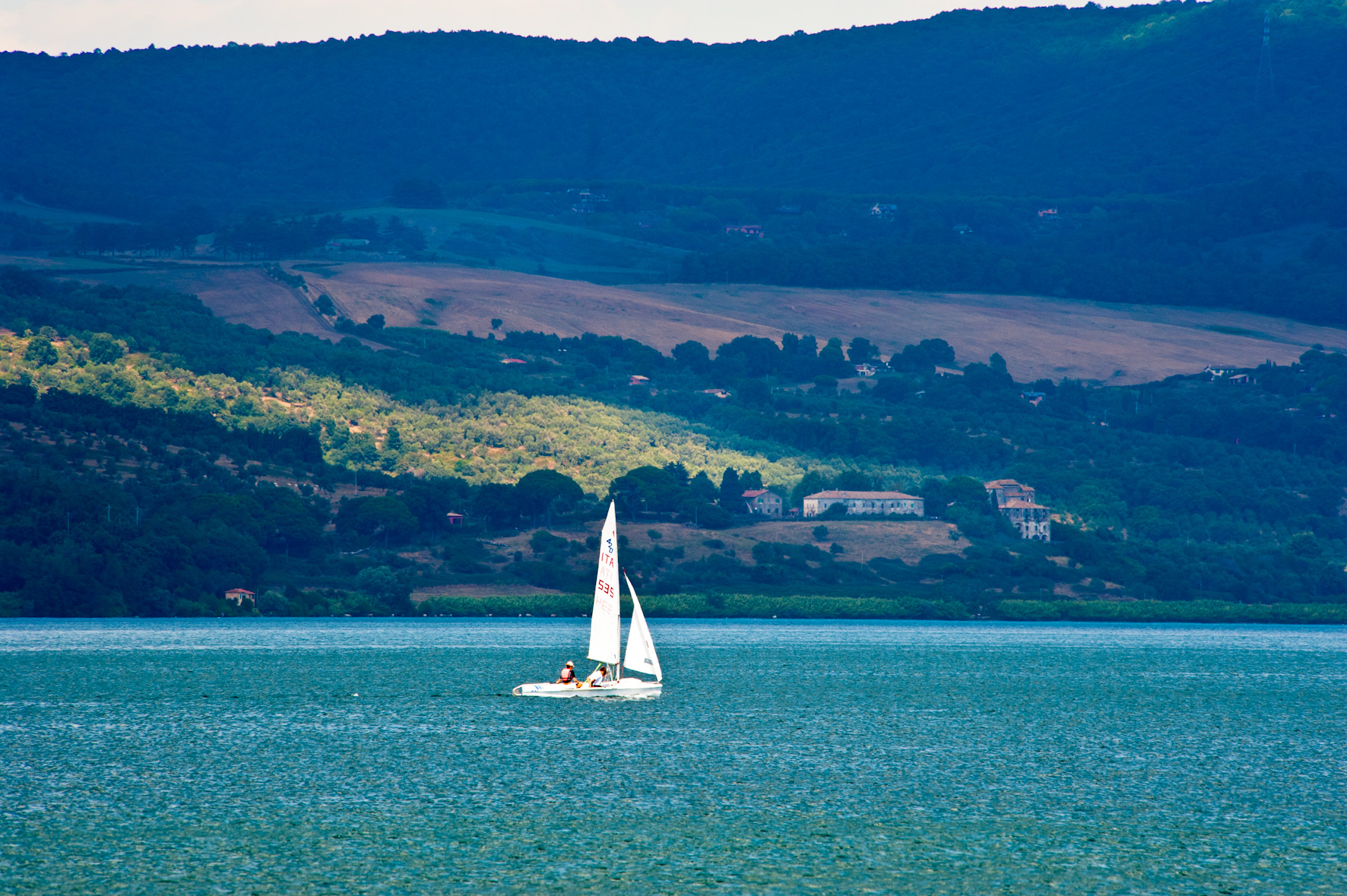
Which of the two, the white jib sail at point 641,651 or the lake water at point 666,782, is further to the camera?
the white jib sail at point 641,651

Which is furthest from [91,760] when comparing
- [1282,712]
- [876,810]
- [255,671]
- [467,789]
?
[1282,712]

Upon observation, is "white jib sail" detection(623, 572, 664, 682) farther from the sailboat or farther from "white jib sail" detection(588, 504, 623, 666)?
"white jib sail" detection(588, 504, 623, 666)

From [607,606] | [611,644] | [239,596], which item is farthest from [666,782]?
[239,596]

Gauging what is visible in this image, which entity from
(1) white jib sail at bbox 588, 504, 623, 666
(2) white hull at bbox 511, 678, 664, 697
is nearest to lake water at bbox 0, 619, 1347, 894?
(2) white hull at bbox 511, 678, 664, 697

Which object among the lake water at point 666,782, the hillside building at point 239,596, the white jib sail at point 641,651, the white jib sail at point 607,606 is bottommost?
the hillside building at point 239,596

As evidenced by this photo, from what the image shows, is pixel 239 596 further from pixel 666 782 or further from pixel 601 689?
pixel 666 782

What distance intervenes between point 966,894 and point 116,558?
503ft

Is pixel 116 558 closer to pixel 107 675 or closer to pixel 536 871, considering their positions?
pixel 107 675

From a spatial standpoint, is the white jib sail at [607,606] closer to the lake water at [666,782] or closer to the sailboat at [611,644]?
the sailboat at [611,644]

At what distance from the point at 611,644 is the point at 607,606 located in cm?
274

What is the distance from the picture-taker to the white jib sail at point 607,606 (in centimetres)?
7725

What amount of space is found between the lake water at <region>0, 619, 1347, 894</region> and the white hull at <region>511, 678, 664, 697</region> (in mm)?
1206

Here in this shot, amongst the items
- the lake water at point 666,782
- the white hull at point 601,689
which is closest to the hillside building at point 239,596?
the lake water at point 666,782

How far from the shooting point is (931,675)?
4751 inches
